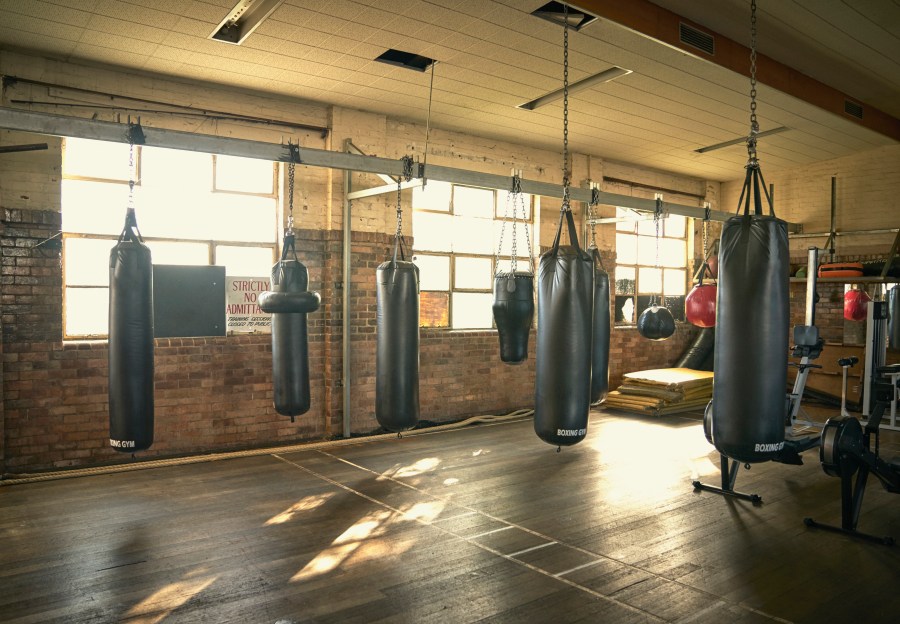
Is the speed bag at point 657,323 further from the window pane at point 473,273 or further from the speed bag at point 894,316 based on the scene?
the speed bag at point 894,316

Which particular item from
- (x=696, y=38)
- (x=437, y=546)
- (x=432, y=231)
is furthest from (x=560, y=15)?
(x=437, y=546)

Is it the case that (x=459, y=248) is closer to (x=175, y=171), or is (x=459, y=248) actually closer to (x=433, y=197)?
(x=433, y=197)

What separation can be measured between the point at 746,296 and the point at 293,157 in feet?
10.8

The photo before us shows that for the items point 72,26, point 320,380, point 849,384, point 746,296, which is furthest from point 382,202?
point 849,384

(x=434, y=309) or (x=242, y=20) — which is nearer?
(x=242, y=20)

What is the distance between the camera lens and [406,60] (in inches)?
221

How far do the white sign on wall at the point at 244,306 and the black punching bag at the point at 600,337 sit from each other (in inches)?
125

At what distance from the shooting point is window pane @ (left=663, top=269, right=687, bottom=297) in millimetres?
10297

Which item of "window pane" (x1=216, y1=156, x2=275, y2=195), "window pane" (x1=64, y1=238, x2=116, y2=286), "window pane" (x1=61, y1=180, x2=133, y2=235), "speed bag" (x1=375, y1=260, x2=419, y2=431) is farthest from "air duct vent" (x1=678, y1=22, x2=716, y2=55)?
"window pane" (x1=64, y1=238, x2=116, y2=286)

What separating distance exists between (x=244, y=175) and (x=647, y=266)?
6.31 m

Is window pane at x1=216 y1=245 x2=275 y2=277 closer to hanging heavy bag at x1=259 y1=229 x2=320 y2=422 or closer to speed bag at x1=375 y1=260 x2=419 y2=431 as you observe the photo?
hanging heavy bag at x1=259 y1=229 x2=320 y2=422

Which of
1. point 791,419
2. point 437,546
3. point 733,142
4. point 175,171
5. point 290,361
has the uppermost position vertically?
point 733,142

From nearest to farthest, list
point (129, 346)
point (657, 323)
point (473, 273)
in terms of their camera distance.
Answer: point (129, 346) → point (657, 323) → point (473, 273)

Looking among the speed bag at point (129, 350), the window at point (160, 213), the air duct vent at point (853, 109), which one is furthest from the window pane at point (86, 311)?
the air duct vent at point (853, 109)
